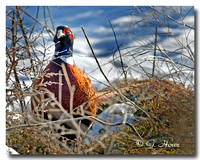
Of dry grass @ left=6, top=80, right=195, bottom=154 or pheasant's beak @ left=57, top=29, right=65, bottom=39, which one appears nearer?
dry grass @ left=6, top=80, right=195, bottom=154

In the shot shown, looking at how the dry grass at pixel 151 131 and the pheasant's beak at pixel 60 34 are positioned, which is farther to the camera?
the pheasant's beak at pixel 60 34

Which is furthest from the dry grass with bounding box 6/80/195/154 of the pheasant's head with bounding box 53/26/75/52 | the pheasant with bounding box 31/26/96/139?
the pheasant's head with bounding box 53/26/75/52

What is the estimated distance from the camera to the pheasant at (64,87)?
2379 millimetres

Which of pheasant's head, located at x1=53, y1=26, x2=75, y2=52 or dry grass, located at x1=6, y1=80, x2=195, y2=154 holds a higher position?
pheasant's head, located at x1=53, y1=26, x2=75, y2=52

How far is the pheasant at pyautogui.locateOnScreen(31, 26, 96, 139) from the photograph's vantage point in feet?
7.80

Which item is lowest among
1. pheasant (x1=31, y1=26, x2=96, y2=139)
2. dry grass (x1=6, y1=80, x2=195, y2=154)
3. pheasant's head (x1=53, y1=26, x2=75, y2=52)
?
dry grass (x1=6, y1=80, x2=195, y2=154)

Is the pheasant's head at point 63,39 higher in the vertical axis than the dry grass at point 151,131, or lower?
Answer: higher

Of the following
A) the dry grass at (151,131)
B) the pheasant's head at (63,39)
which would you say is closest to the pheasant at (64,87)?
the pheasant's head at (63,39)

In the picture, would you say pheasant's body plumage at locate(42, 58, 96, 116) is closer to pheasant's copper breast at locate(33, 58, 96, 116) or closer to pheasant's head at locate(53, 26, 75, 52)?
pheasant's copper breast at locate(33, 58, 96, 116)

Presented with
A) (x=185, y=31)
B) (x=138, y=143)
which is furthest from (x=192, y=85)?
(x=138, y=143)

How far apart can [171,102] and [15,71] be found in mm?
1312

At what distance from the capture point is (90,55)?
2.49m

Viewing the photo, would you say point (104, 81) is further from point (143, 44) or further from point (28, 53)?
point (28, 53)

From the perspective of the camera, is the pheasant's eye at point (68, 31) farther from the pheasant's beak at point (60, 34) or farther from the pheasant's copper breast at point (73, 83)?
the pheasant's copper breast at point (73, 83)
